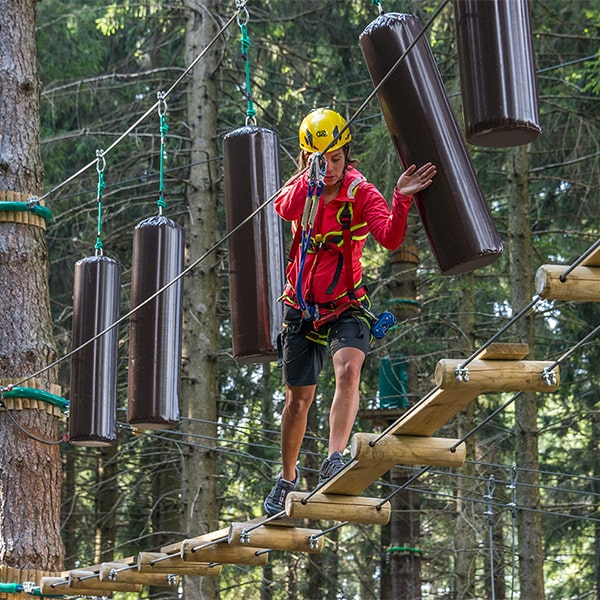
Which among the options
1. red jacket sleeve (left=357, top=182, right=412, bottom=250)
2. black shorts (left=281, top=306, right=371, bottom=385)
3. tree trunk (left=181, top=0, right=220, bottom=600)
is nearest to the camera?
red jacket sleeve (left=357, top=182, right=412, bottom=250)

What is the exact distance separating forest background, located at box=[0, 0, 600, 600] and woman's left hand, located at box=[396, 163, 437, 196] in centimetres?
512

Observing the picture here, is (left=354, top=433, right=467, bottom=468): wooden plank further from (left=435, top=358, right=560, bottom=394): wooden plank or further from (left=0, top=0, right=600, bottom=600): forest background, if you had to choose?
(left=0, top=0, right=600, bottom=600): forest background

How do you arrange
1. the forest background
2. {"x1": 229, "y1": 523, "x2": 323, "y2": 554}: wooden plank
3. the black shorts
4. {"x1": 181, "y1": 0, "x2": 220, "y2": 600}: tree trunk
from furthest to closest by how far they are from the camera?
the forest background → {"x1": 181, "y1": 0, "x2": 220, "y2": 600}: tree trunk → {"x1": 229, "y1": 523, "x2": 323, "y2": 554}: wooden plank → the black shorts

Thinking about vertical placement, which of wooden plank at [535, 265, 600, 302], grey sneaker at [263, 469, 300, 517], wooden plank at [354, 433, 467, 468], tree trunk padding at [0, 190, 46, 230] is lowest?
grey sneaker at [263, 469, 300, 517]

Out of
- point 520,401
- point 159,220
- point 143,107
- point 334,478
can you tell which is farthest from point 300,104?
point 334,478

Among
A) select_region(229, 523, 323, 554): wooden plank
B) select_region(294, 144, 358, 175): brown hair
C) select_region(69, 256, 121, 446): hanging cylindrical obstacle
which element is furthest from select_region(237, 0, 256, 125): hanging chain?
select_region(229, 523, 323, 554): wooden plank

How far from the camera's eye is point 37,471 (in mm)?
7188

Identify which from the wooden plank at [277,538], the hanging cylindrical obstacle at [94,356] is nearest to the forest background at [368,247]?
the hanging cylindrical obstacle at [94,356]

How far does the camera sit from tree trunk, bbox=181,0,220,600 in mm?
10609

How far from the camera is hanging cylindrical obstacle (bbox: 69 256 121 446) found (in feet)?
20.7

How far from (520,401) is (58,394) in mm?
4411

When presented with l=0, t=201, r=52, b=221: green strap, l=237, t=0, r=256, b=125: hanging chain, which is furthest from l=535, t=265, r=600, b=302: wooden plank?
l=0, t=201, r=52, b=221: green strap

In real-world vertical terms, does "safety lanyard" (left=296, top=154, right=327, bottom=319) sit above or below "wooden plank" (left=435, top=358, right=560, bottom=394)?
above

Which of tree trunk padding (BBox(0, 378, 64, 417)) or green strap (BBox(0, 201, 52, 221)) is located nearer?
tree trunk padding (BBox(0, 378, 64, 417))
